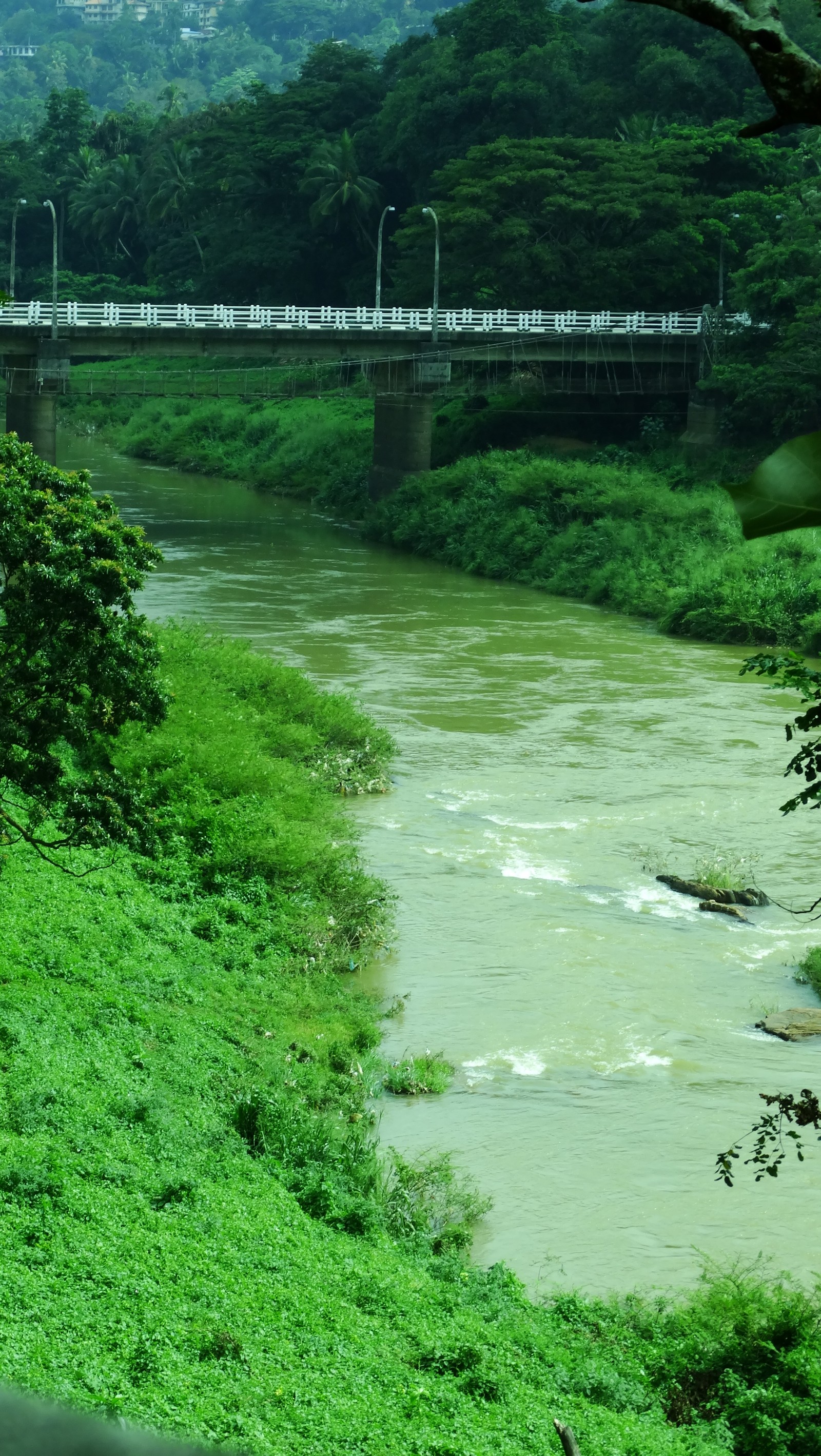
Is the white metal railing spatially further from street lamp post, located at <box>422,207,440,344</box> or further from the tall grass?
the tall grass

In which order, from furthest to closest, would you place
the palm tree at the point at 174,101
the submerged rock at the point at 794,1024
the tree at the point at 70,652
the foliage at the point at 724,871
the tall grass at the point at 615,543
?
the palm tree at the point at 174,101, the tall grass at the point at 615,543, the foliage at the point at 724,871, the submerged rock at the point at 794,1024, the tree at the point at 70,652

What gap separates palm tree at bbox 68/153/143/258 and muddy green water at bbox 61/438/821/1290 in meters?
59.2

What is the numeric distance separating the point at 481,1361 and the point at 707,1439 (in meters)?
1.17

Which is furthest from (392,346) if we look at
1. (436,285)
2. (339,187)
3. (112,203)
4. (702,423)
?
(112,203)

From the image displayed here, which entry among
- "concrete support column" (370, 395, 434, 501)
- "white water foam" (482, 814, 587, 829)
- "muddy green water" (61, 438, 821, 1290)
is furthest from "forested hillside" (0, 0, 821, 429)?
"white water foam" (482, 814, 587, 829)

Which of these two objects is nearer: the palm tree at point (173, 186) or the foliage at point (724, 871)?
the foliage at point (724, 871)

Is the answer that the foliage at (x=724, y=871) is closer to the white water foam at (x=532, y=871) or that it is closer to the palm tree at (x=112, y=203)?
the white water foam at (x=532, y=871)

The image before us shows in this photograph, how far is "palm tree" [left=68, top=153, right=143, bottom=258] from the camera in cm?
8719

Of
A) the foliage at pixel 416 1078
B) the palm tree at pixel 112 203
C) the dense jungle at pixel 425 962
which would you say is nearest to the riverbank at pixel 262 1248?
the dense jungle at pixel 425 962

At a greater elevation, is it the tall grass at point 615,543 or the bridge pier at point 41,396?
the bridge pier at point 41,396

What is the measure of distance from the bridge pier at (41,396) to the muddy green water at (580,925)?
9.78 metres

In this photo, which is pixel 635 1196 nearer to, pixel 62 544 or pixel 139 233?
pixel 62 544

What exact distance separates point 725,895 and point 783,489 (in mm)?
16450

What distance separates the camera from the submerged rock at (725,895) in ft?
56.4
